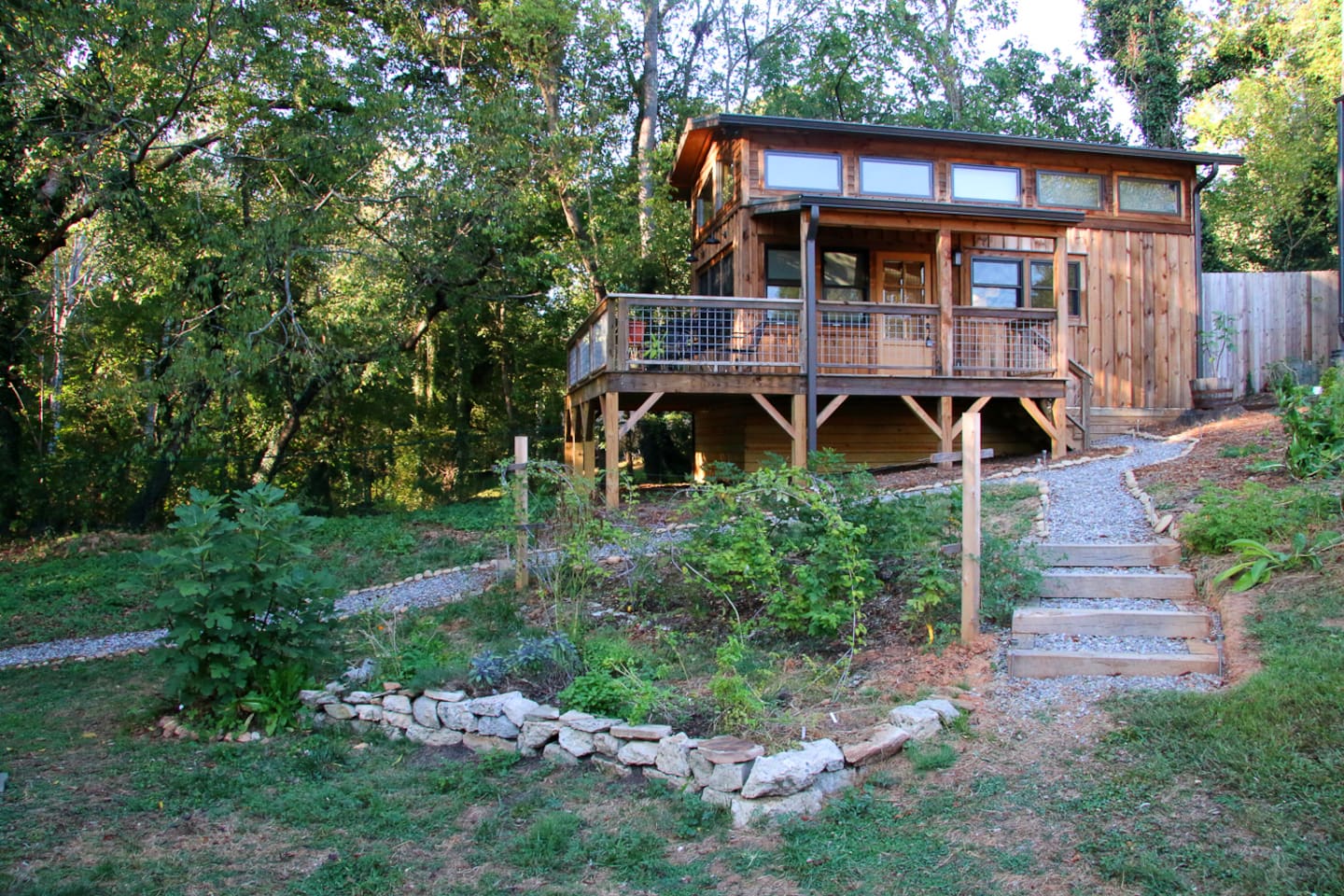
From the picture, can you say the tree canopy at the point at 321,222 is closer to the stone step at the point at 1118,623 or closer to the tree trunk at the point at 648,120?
the tree trunk at the point at 648,120

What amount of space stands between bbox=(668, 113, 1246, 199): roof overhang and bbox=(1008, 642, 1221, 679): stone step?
1018cm

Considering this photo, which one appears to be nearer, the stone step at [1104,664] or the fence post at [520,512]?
the stone step at [1104,664]

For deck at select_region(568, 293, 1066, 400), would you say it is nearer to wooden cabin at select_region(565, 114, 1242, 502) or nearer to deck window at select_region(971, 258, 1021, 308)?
wooden cabin at select_region(565, 114, 1242, 502)

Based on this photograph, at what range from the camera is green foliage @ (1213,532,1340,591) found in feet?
18.8

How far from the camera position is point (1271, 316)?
16250mm

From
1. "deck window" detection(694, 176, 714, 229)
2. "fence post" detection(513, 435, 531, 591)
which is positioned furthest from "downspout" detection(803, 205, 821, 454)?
"fence post" detection(513, 435, 531, 591)

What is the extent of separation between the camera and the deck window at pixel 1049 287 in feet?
50.1

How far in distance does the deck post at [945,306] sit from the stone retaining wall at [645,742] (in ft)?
30.2

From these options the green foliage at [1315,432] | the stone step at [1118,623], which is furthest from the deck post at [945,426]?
the stone step at [1118,623]

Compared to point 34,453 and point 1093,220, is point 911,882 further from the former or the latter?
point 34,453

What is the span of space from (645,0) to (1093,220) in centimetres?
1094

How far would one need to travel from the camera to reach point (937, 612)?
614 centimetres

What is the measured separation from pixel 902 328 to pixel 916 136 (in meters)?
3.17

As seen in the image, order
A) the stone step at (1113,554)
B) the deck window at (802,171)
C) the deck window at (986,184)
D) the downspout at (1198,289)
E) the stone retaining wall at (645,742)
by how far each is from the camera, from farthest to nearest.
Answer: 1. the downspout at (1198,289)
2. the deck window at (986,184)
3. the deck window at (802,171)
4. the stone step at (1113,554)
5. the stone retaining wall at (645,742)
